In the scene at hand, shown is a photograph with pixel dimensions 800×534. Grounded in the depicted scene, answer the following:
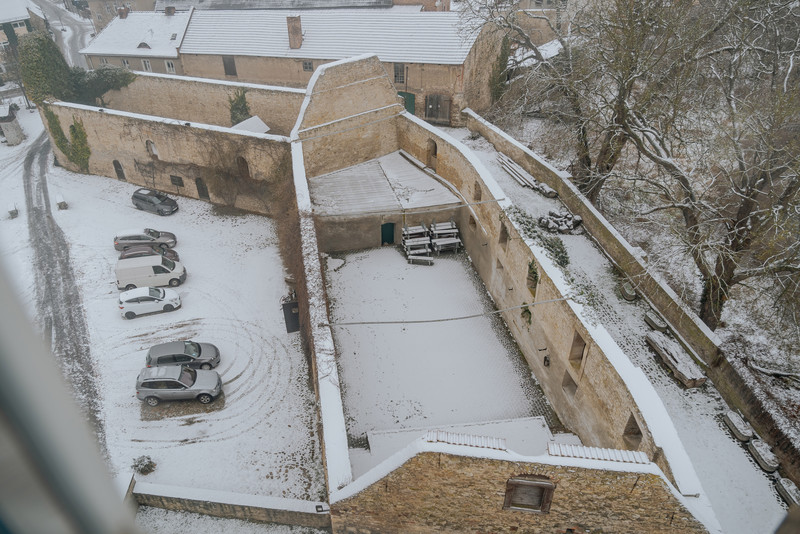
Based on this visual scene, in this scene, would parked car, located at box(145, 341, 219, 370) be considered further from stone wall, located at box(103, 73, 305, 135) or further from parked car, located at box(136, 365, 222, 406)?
stone wall, located at box(103, 73, 305, 135)

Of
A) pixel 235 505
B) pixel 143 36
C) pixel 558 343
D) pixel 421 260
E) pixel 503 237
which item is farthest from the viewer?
pixel 143 36

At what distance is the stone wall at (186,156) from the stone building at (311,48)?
25.5 ft

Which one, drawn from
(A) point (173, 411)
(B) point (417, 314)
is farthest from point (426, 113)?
(A) point (173, 411)

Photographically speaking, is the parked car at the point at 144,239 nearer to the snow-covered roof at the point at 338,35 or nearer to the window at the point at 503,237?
Answer: the snow-covered roof at the point at 338,35

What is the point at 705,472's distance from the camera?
10859mm

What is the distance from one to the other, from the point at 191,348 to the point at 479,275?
9769mm

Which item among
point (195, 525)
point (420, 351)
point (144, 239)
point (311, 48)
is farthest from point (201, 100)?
point (195, 525)

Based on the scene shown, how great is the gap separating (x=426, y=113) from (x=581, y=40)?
24.8 feet

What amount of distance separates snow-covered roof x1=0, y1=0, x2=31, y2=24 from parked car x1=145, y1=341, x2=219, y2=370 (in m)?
34.6

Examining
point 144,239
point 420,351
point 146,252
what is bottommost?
point 420,351

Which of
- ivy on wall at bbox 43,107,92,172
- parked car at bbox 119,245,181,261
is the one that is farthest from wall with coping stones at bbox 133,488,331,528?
ivy on wall at bbox 43,107,92,172

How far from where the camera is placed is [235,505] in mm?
11133

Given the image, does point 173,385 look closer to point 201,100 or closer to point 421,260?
point 421,260

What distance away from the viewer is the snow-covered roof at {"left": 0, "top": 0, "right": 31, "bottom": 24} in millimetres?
36656
